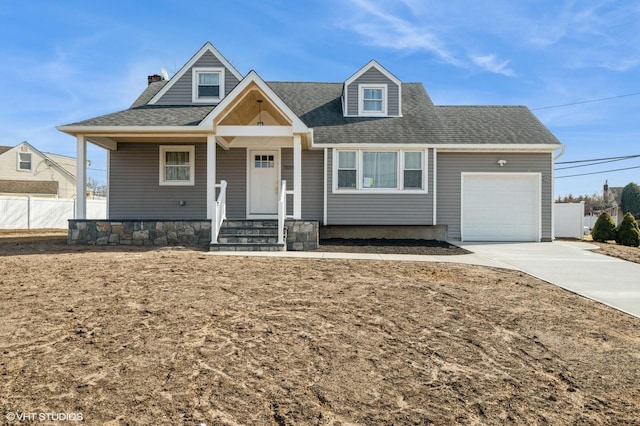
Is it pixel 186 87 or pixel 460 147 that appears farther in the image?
pixel 186 87

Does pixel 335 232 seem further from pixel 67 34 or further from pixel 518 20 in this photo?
pixel 67 34

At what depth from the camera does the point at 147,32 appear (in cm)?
1151

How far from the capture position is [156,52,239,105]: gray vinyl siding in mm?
13820

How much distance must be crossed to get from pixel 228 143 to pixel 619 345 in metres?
11.6

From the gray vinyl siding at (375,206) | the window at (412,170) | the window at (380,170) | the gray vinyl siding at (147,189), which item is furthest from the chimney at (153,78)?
the window at (412,170)

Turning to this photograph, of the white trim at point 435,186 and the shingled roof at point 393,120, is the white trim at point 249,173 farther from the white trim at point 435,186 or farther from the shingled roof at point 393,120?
the white trim at point 435,186

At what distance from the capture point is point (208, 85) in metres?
13.9

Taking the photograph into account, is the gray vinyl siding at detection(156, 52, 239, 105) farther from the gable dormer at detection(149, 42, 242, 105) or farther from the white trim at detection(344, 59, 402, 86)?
the white trim at detection(344, 59, 402, 86)

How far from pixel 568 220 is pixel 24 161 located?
38.1m

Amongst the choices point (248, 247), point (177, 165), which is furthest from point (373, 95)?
point (248, 247)

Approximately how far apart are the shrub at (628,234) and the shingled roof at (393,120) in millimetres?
4976

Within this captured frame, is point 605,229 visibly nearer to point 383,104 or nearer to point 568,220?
point 568,220

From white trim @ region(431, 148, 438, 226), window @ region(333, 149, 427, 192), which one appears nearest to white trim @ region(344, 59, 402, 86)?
window @ region(333, 149, 427, 192)

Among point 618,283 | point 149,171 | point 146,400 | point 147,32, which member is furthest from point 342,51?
point 146,400
